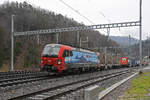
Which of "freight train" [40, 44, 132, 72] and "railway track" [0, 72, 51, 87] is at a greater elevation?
"freight train" [40, 44, 132, 72]

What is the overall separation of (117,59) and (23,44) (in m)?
22.8

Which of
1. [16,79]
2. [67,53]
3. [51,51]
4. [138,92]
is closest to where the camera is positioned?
[138,92]

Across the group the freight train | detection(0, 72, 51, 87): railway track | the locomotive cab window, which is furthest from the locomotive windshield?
detection(0, 72, 51, 87): railway track

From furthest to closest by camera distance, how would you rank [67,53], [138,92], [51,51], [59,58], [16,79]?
[67,53]
[51,51]
[59,58]
[16,79]
[138,92]

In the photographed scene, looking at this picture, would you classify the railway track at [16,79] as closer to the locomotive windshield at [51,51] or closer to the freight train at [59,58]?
Result: the freight train at [59,58]

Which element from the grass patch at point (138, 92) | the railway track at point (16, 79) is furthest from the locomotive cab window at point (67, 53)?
the grass patch at point (138, 92)

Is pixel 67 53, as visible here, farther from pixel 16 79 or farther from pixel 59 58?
pixel 16 79

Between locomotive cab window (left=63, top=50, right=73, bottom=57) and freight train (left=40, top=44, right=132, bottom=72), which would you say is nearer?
freight train (left=40, top=44, right=132, bottom=72)

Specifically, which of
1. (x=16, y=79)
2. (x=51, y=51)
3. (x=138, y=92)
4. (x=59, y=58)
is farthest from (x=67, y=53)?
(x=138, y=92)

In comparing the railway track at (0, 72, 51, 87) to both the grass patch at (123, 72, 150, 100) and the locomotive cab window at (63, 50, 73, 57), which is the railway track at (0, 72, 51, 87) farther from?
the grass patch at (123, 72, 150, 100)

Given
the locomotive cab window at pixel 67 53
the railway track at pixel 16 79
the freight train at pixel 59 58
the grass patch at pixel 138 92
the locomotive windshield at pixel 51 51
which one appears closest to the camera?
the grass patch at pixel 138 92

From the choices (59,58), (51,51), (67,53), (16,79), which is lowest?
(16,79)

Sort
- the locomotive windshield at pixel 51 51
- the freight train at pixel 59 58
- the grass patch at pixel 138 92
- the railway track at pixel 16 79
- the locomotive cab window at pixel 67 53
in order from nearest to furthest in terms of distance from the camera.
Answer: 1. the grass patch at pixel 138 92
2. the railway track at pixel 16 79
3. the freight train at pixel 59 58
4. the locomotive windshield at pixel 51 51
5. the locomotive cab window at pixel 67 53

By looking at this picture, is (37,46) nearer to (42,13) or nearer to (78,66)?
(42,13)
